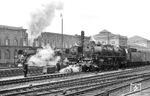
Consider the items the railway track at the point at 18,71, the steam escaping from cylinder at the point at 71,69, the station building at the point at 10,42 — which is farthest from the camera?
the station building at the point at 10,42

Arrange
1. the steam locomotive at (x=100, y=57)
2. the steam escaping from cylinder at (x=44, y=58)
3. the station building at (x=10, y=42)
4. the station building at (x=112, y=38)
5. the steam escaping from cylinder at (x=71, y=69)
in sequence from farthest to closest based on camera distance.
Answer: the station building at (x=112, y=38) → the station building at (x=10, y=42) → the steam locomotive at (x=100, y=57) → the steam escaping from cylinder at (x=71, y=69) → the steam escaping from cylinder at (x=44, y=58)

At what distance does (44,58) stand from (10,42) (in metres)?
36.2

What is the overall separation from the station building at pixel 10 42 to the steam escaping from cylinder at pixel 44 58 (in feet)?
97.1

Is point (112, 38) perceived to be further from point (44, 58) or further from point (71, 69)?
point (44, 58)

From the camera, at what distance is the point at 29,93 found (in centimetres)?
1255

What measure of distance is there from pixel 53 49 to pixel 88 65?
424 cm

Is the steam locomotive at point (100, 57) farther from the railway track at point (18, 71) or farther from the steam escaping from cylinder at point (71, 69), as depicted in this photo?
the railway track at point (18, 71)

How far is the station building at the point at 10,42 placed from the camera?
55.5 meters

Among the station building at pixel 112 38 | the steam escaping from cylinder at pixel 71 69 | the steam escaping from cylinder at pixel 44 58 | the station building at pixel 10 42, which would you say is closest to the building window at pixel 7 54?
the station building at pixel 10 42

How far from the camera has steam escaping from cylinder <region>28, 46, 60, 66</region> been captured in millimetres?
24453

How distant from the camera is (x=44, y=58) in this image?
25.5 m

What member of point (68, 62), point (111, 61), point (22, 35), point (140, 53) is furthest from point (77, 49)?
point (22, 35)


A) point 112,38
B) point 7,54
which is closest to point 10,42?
point 7,54

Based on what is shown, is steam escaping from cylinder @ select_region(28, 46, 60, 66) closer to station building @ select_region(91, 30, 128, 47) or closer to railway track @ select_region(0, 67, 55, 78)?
railway track @ select_region(0, 67, 55, 78)
